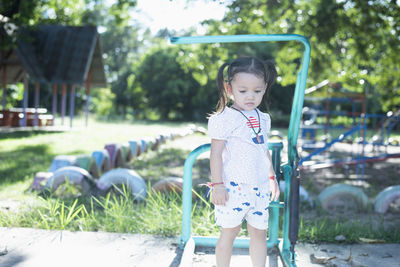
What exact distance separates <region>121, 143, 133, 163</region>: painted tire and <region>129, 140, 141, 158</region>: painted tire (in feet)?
0.47

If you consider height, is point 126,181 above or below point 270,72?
below

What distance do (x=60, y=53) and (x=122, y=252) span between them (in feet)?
44.0

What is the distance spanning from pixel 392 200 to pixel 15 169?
429 cm

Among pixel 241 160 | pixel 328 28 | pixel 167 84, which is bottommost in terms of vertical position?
pixel 241 160

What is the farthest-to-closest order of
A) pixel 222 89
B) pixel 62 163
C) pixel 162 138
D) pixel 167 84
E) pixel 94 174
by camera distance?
pixel 167 84 → pixel 162 138 → pixel 94 174 → pixel 62 163 → pixel 222 89

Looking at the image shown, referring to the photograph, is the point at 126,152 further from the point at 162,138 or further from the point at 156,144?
the point at 162,138

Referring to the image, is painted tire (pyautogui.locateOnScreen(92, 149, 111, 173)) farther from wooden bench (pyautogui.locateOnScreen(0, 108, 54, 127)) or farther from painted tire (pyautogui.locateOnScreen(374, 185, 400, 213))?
wooden bench (pyautogui.locateOnScreen(0, 108, 54, 127))

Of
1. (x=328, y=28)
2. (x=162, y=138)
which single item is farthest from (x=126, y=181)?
(x=162, y=138)

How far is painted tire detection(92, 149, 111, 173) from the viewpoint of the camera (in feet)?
16.3

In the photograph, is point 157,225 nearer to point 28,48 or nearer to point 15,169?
point 15,169

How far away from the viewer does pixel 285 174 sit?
2176 millimetres

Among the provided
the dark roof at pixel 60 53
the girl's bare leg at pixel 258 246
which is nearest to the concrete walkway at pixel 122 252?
the girl's bare leg at pixel 258 246

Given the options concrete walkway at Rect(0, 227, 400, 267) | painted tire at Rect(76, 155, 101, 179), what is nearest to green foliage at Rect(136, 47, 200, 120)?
painted tire at Rect(76, 155, 101, 179)

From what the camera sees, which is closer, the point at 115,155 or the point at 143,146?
the point at 115,155
